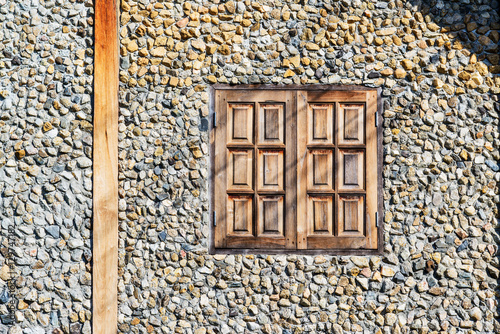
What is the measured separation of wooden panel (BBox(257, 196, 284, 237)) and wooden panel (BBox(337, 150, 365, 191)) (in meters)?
0.65

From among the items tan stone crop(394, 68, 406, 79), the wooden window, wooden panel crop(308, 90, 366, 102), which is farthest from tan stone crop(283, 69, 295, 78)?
tan stone crop(394, 68, 406, 79)

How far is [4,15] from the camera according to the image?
3785 mm

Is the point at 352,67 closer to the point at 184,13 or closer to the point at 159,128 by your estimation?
the point at 184,13

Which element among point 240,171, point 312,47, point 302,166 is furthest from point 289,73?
point 240,171

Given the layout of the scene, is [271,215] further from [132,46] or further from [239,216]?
[132,46]

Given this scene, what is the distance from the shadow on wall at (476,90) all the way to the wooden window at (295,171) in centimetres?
75

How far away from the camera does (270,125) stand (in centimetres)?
377

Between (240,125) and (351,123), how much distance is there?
42.6 inches

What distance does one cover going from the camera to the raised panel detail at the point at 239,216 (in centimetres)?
375

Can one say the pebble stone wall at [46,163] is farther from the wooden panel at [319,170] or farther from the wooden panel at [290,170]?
the wooden panel at [319,170]

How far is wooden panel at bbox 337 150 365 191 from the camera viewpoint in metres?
3.75

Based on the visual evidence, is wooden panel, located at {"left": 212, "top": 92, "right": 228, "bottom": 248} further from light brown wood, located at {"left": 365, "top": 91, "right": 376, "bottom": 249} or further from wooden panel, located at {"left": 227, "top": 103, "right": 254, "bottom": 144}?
light brown wood, located at {"left": 365, "top": 91, "right": 376, "bottom": 249}

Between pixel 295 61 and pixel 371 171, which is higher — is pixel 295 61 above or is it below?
above

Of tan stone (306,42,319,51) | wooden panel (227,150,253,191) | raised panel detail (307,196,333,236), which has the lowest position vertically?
raised panel detail (307,196,333,236)
